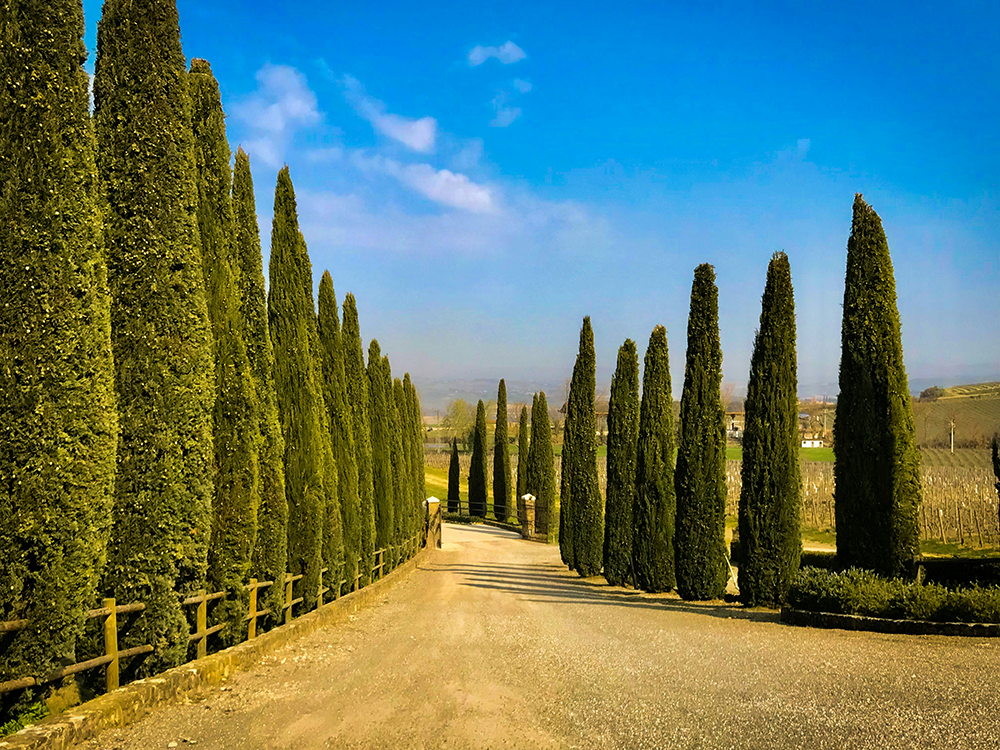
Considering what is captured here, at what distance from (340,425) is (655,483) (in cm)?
745

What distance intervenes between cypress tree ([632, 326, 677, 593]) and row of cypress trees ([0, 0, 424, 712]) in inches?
321

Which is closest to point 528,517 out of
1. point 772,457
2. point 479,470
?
point 479,470

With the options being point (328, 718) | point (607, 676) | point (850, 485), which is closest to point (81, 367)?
Answer: point (328, 718)

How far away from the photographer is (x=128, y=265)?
24.8ft

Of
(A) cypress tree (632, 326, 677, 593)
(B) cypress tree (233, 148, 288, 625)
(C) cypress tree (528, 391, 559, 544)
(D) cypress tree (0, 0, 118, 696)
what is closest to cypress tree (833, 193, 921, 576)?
(A) cypress tree (632, 326, 677, 593)

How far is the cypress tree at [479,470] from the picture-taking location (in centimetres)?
4750

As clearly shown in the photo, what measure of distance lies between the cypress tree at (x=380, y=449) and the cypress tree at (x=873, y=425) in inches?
482

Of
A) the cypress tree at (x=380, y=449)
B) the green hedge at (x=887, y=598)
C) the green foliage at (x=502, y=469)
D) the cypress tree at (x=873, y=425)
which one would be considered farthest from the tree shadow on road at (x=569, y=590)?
the green foliage at (x=502, y=469)

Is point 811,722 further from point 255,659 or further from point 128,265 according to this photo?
point 128,265

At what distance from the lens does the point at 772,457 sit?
13766mm

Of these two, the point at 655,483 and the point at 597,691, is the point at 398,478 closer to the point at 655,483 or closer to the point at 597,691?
the point at 655,483

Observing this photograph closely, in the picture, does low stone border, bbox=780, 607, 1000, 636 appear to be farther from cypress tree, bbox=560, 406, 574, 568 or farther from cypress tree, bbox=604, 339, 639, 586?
cypress tree, bbox=560, 406, 574, 568

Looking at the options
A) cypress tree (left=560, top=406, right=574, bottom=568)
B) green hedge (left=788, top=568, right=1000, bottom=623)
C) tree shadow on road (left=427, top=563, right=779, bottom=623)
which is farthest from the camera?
cypress tree (left=560, top=406, right=574, bottom=568)

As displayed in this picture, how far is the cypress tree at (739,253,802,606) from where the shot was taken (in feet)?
44.1
